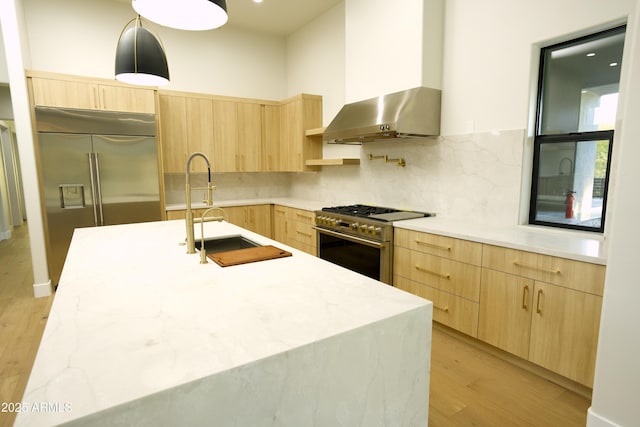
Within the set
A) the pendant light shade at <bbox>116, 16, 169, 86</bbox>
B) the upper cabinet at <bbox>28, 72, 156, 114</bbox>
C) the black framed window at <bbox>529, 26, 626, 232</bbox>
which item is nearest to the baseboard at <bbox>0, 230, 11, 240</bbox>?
the upper cabinet at <bbox>28, 72, 156, 114</bbox>

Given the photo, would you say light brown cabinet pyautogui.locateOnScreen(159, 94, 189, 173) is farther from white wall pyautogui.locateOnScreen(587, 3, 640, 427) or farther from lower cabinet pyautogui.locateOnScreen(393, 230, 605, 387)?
white wall pyautogui.locateOnScreen(587, 3, 640, 427)

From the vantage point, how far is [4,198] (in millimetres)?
7105

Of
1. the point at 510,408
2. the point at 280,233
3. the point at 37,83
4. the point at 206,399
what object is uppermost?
the point at 37,83

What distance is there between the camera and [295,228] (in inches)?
176

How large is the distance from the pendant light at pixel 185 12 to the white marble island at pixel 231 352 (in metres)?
1.11

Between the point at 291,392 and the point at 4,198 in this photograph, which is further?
the point at 4,198

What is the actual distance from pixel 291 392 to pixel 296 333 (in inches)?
6.0

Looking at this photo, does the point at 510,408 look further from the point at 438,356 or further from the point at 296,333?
the point at 296,333

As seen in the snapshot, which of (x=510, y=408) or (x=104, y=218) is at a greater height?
(x=104, y=218)

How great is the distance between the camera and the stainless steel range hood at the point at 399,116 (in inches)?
116

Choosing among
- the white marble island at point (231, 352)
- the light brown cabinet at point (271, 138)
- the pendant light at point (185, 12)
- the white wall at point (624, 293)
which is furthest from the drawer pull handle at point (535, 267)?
the light brown cabinet at point (271, 138)

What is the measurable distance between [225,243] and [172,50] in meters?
3.46

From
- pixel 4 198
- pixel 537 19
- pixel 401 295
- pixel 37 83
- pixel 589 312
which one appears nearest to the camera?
pixel 401 295

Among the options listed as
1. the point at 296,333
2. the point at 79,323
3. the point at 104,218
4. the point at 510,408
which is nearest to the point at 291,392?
the point at 296,333
